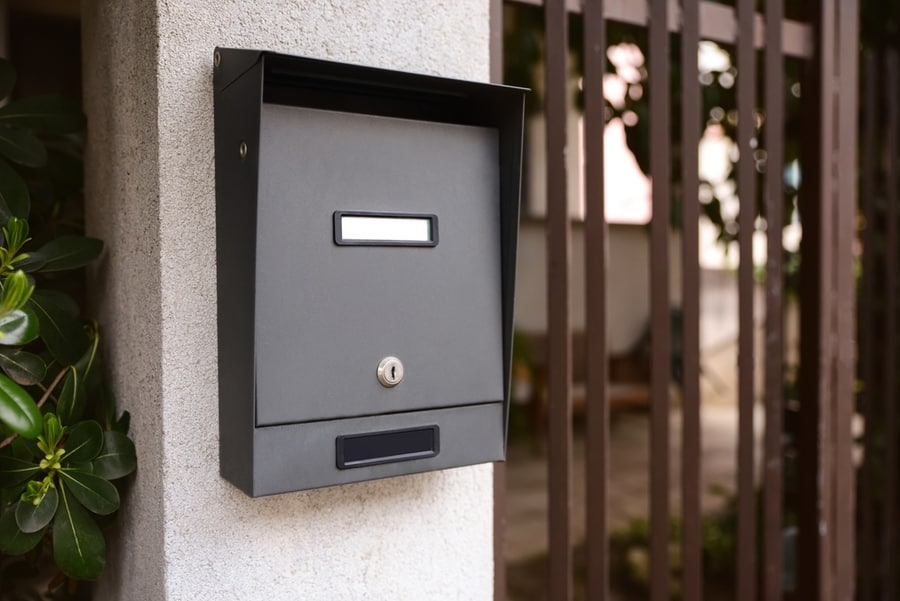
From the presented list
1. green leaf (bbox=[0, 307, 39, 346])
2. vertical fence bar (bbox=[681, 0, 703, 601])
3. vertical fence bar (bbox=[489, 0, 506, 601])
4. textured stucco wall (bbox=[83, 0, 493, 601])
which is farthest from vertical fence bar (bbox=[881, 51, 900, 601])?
green leaf (bbox=[0, 307, 39, 346])

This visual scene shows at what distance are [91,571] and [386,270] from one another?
0.57 meters

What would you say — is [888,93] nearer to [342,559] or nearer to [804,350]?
[804,350]

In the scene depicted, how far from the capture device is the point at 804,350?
209cm

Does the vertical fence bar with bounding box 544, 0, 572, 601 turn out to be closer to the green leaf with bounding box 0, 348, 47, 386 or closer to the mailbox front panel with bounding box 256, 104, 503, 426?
the mailbox front panel with bounding box 256, 104, 503, 426

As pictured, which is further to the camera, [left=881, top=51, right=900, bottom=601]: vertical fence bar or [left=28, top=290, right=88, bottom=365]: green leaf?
[left=881, top=51, right=900, bottom=601]: vertical fence bar

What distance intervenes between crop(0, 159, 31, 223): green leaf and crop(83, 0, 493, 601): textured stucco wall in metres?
0.12

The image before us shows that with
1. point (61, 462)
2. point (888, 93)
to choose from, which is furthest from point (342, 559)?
point (888, 93)

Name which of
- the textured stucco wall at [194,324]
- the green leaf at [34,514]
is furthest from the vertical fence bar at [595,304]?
the green leaf at [34,514]

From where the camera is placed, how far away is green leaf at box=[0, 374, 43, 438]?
0.89 meters

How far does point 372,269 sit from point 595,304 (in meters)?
0.70

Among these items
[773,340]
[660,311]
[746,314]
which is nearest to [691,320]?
[660,311]

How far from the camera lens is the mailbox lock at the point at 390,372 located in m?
1.07

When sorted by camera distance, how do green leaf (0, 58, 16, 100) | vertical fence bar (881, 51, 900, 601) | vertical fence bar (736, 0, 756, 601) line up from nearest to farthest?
green leaf (0, 58, 16, 100) → vertical fence bar (736, 0, 756, 601) → vertical fence bar (881, 51, 900, 601)

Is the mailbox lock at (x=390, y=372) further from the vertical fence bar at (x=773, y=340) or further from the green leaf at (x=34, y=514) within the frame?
the vertical fence bar at (x=773, y=340)
